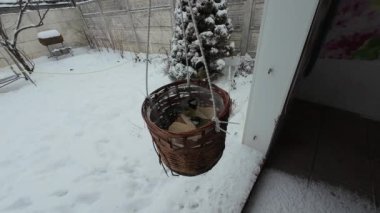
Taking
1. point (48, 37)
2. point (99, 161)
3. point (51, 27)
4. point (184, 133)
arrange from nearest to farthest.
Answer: point (184, 133) < point (99, 161) < point (48, 37) < point (51, 27)

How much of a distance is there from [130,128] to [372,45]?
6.60 feet

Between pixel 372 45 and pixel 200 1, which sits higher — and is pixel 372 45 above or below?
below

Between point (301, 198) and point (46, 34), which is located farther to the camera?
point (46, 34)

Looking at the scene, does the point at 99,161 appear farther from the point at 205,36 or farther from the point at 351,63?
the point at 351,63

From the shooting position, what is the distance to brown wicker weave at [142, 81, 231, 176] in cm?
57

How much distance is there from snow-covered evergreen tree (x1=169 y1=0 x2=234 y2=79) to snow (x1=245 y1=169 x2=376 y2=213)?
4.50 ft

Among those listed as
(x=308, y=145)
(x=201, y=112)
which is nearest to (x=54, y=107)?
(x=201, y=112)

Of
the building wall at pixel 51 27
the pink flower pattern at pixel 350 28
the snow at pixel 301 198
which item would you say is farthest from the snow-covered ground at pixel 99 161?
the building wall at pixel 51 27

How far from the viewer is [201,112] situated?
0.81m

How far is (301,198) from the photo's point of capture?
42.8 inches

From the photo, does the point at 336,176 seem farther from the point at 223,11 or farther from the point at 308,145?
the point at 223,11

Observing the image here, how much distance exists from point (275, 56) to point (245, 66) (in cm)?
156

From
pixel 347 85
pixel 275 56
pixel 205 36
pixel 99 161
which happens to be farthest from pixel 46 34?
pixel 347 85

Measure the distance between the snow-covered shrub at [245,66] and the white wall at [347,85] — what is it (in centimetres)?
74
